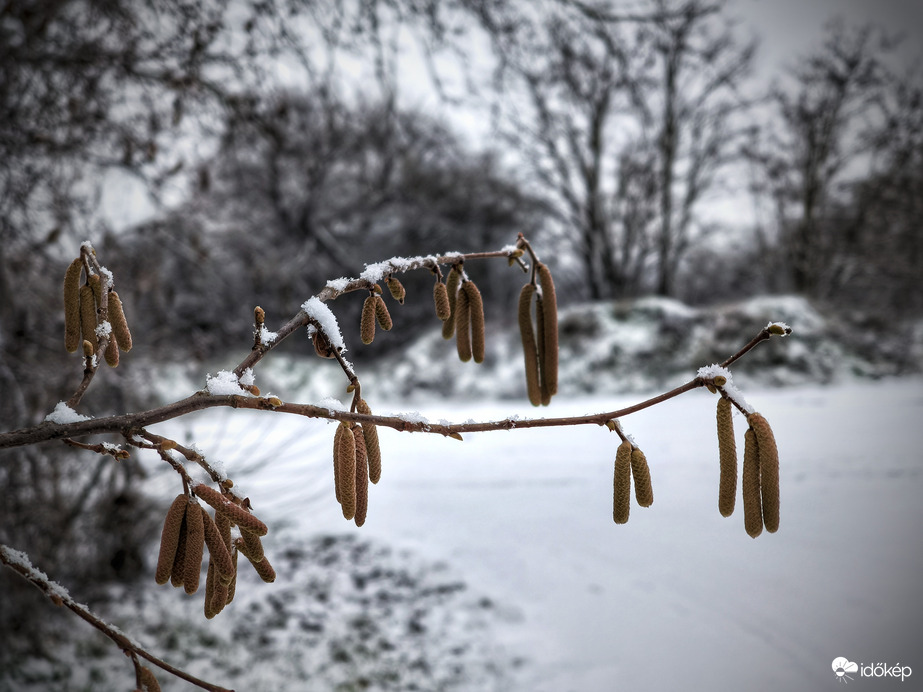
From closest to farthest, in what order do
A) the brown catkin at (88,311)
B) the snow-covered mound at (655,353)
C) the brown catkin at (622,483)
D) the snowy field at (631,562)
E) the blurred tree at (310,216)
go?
the brown catkin at (622,483) < the brown catkin at (88,311) < the snowy field at (631,562) < the blurred tree at (310,216) < the snow-covered mound at (655,353)

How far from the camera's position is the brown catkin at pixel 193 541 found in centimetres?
55

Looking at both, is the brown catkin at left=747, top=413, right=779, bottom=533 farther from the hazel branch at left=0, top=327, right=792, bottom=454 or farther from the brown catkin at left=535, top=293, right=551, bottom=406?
the brown catkin at left=535, top=293, right=551, bottom=406

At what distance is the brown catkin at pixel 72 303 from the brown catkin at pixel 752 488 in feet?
2.69

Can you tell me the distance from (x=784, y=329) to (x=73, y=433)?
0.73 metres

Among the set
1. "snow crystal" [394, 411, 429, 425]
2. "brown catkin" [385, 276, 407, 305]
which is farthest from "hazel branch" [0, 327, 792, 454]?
"brown catkin" [385, 276, 407, 305]

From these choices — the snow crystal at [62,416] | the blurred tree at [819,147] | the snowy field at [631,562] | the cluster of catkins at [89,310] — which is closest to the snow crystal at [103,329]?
the cluster of catkins at [89,310]

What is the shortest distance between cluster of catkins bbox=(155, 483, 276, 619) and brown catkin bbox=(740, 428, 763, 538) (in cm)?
49

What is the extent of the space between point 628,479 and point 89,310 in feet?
2.30

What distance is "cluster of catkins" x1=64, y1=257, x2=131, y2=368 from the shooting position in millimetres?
708

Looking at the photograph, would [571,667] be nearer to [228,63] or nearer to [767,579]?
[767,579]

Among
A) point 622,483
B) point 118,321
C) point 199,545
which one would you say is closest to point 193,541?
point 199,545

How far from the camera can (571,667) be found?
6.18 ft

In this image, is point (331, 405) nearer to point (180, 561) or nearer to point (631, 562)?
point (180, 561)

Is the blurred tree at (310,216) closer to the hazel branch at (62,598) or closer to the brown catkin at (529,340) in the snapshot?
the brown catkin at (529,340)
